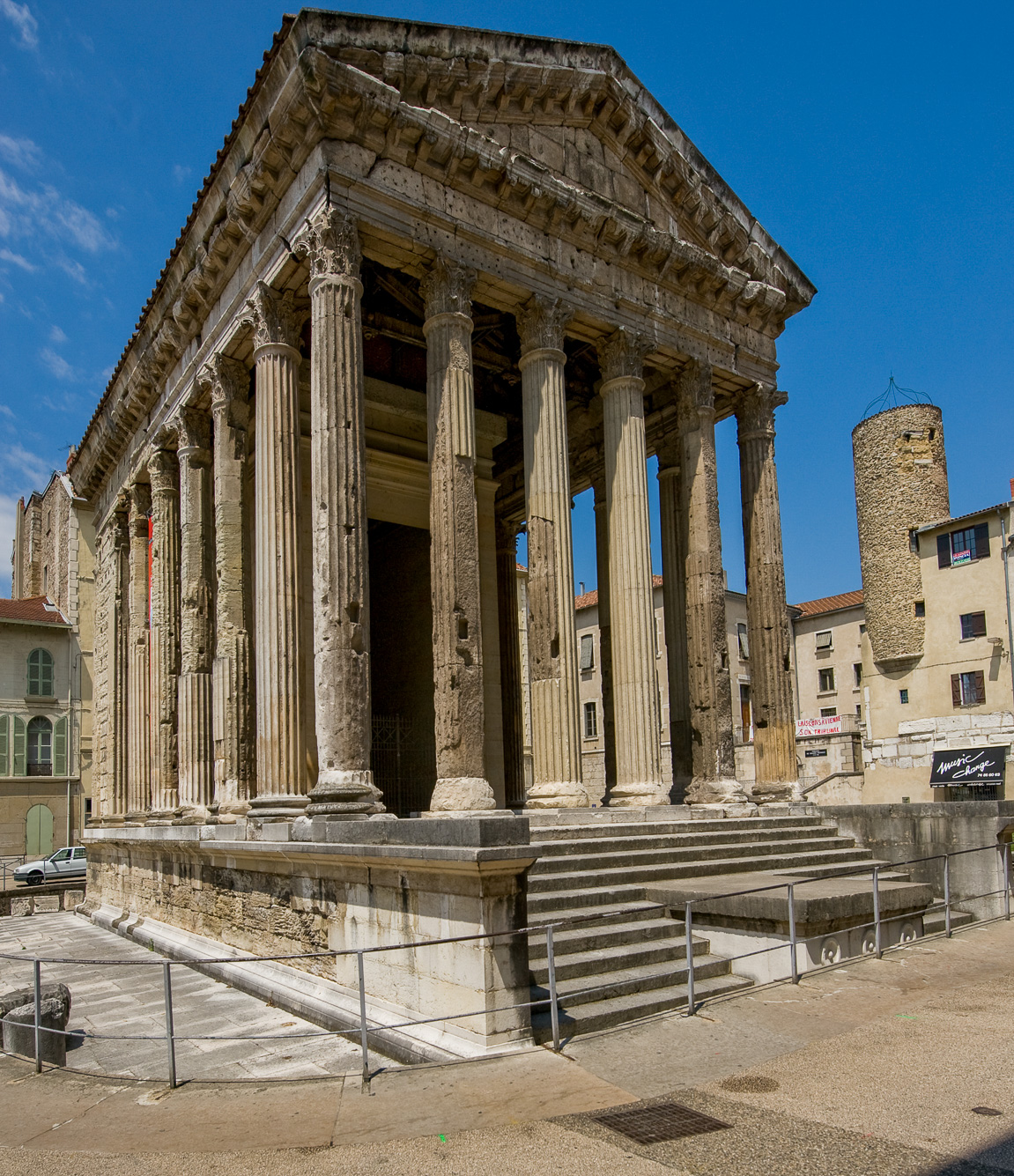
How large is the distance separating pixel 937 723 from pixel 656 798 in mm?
25248

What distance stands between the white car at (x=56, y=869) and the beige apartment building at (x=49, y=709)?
2883mm

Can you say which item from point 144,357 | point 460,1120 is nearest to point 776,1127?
A: point 460,1120

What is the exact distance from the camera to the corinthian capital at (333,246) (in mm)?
11094

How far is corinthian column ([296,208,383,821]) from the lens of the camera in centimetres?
1036


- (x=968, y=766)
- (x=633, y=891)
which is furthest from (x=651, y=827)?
(x=968, y=766)

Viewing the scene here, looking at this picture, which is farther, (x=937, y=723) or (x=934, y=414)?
(x=934, y=414)

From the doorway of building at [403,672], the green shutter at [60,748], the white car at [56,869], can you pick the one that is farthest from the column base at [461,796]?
the green shutter at [60,748]

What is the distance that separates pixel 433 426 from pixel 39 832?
2566cm

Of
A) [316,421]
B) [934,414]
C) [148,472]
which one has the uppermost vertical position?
[934,414]

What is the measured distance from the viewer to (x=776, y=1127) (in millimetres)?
5094

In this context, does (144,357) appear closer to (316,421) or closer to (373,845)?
(316,421)

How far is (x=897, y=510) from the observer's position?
36.9 meters

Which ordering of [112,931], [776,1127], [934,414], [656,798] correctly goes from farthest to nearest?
1. [934,414]
2. [112,931]
3. [656,798]
4. [776,1127]

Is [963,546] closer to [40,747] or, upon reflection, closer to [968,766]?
[968,766]
